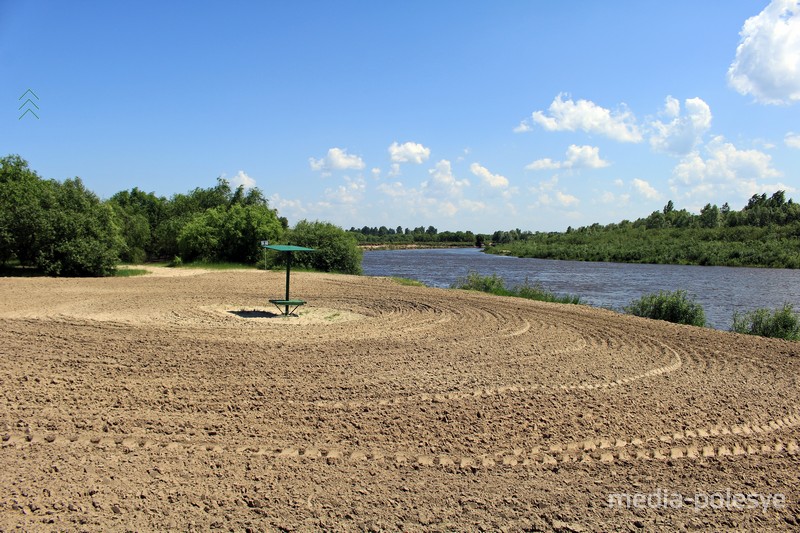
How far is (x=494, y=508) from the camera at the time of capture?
15.4 ft

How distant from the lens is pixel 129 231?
46875 mm

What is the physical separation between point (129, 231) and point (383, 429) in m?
46.5

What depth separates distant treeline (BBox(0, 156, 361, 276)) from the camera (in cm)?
2709

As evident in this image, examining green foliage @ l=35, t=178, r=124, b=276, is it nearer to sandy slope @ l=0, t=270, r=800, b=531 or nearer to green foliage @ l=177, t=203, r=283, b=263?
green foliage @ l=177, t=203, r=283, b=263

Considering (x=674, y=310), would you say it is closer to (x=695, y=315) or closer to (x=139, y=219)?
(x=695, y=315)

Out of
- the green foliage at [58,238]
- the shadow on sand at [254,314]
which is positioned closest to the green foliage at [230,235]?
the green foliage at [58,238]

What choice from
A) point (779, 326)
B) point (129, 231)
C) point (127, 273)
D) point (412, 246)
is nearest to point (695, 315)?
point (779, 326)

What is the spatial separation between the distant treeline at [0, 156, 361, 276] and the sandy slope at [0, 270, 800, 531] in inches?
658

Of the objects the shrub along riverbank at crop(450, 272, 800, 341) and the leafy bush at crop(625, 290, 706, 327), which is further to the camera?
the leafy bush at crop(625, 290, 706, 327)

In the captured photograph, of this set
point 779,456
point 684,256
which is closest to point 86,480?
point 779,456

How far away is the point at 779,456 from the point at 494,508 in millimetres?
3514

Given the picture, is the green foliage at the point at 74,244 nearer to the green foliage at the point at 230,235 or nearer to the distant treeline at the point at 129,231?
the distant treeline at the point at 129,231

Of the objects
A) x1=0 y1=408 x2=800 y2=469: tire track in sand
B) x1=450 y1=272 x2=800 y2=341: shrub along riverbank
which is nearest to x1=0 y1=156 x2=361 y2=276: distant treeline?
x1=450 y1=272 x2=800 y2=341: shrub along riverbank

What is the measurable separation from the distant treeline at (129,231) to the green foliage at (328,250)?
7cm
